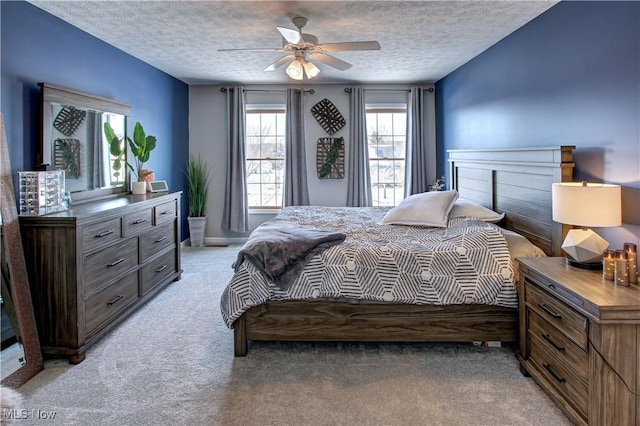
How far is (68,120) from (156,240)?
127 cm

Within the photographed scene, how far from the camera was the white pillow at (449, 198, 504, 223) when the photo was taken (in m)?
3.46

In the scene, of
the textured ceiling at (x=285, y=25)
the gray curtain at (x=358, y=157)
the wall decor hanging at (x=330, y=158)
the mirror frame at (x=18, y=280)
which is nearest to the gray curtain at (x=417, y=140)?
the gray curtain at (x=358, y=157)

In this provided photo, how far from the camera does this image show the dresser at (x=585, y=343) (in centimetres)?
172

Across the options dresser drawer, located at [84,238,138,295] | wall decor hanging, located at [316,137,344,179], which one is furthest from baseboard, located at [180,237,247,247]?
Answer: dresser drawer, located at [84,238,138,295]

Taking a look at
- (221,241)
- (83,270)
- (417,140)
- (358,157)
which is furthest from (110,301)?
(417,140)

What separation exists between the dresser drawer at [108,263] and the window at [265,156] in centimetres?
317

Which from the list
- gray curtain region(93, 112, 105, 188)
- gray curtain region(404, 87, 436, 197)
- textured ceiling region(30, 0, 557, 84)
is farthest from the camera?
gray curtain region(404, 87, 436, 197)

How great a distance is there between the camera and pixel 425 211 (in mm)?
3564

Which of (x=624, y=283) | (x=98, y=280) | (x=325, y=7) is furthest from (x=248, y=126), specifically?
(x=624, y=283)

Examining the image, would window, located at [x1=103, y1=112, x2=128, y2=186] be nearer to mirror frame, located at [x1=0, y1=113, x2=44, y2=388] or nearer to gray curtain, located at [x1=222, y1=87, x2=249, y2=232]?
mirror frame, located at [x1=0, y1=113, x2=44, y2=388]

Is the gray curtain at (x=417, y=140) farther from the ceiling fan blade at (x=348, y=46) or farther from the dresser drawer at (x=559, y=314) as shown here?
the dresser drawer at (x=559, y=314)

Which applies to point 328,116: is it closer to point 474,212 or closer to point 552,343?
point 474,212

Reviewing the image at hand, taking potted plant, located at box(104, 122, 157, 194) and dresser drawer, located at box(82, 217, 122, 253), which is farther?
potted plant, located at box(104, 122, 157, 194)

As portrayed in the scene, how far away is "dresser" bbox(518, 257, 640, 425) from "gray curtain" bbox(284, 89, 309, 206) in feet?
14.0
